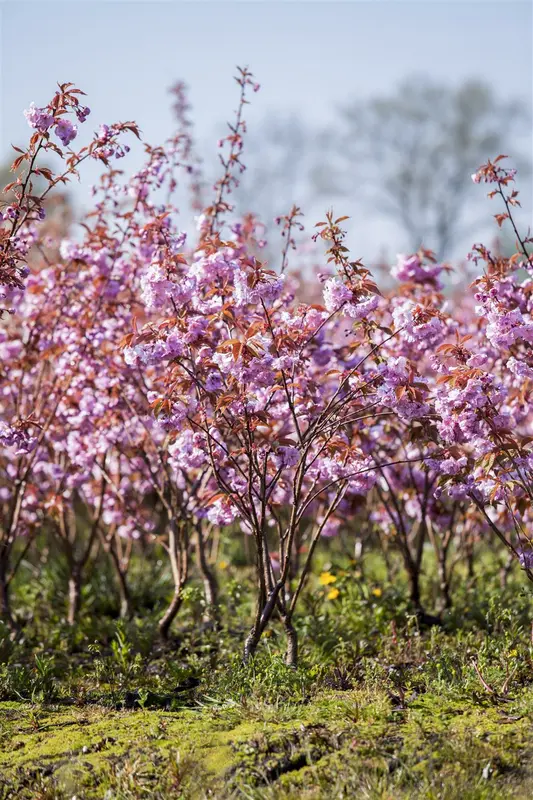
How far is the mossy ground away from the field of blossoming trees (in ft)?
0.04

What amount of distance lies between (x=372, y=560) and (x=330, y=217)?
13.7ft

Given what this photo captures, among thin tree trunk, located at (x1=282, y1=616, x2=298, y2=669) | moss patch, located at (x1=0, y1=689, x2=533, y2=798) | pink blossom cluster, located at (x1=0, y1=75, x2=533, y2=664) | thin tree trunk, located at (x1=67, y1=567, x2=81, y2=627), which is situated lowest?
moss patch, located at (x1=0, y1=689, x2=533, y2=798)

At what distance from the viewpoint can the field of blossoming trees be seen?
327 centimetres

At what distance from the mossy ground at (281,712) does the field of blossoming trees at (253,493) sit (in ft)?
0.04

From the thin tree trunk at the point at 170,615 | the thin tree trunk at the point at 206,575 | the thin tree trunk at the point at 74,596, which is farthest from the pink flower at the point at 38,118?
the thin tree trunk at the point at 74,596

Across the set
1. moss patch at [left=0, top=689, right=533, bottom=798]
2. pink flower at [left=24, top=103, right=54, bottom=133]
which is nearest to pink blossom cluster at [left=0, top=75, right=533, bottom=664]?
pink flower at [left=24, top=103, right=54, bottom=133]

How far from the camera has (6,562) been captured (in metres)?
5.06

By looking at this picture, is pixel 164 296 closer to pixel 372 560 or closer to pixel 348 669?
pixel 348 669

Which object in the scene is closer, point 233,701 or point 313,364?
point 233,701

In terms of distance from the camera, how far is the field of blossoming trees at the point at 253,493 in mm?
3270

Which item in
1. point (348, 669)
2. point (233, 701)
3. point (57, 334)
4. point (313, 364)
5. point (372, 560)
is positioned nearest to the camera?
point (233, 701)

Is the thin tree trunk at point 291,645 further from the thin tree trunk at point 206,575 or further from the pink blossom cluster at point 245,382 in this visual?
the thin tree trunk at point 206,575

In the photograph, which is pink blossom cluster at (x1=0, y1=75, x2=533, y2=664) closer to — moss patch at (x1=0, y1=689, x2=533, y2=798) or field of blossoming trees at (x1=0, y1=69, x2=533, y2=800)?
field of blossoming trees at (x1=0, y1=69, x2=533, y2=800)

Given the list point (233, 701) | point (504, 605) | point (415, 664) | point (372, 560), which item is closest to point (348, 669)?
point (415, 664)
